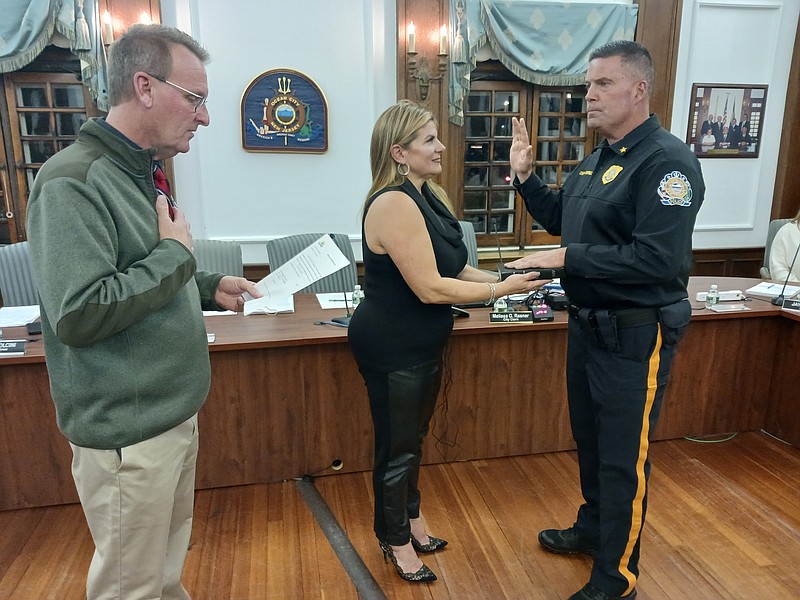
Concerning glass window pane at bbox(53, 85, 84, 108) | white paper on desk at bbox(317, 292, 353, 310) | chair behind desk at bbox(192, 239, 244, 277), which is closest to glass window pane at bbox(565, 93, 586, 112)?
white paper on desk at bbox(317, 292, 353, 310)

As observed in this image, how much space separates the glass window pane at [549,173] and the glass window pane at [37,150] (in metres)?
3.60

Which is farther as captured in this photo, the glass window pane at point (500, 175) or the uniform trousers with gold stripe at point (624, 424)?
the glass window pane at point (500, 175)

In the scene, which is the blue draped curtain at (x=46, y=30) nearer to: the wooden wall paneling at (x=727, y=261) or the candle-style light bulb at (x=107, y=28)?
the candle-style light bulb at (x=107, y=28)

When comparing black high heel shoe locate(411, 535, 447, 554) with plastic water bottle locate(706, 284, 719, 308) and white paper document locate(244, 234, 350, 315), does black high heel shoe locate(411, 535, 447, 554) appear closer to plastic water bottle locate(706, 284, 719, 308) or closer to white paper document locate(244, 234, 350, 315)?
white paper document locate(244, 234, 350, 315)

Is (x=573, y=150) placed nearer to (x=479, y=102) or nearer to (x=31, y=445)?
(x=479, y=102)

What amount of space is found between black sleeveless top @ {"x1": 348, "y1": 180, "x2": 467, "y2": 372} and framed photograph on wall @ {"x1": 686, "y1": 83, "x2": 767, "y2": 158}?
3910mm

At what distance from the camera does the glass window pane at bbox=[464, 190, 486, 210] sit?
15.6 feet

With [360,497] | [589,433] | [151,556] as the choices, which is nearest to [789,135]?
[589,433]

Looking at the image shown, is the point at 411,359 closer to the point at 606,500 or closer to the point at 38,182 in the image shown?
the point at 606,500

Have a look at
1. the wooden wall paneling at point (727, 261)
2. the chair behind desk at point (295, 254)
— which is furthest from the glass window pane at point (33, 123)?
the wooden wall paneling at point (727, 261)

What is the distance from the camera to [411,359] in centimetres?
172

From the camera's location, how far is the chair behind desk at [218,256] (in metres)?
3.24

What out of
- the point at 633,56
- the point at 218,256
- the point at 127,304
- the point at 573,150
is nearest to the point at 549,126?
the point at 573,150

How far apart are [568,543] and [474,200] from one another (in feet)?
10.3
